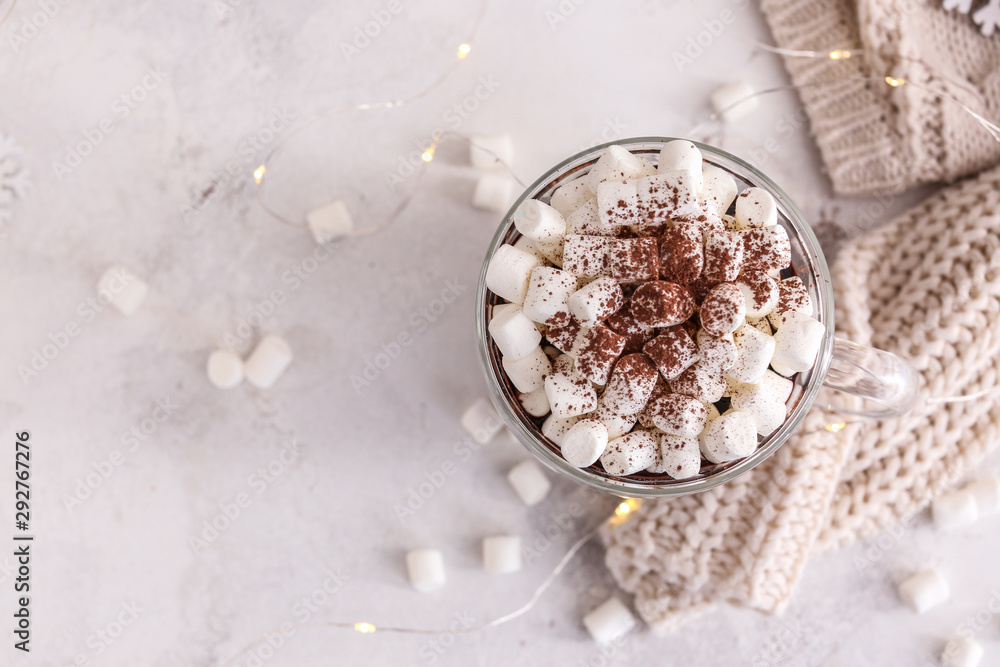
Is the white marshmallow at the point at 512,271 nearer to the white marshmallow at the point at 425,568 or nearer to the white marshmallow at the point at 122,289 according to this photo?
the white marshmallow at the point at 425,568

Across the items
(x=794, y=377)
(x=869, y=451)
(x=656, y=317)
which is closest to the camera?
(x=656, y=317)

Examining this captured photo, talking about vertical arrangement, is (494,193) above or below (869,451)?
above

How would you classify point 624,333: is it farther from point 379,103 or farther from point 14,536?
point 14,536

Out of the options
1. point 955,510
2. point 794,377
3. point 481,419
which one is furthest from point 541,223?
point 955,510

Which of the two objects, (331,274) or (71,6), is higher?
(71,6)

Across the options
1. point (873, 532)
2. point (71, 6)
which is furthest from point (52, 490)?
point (873, 532)

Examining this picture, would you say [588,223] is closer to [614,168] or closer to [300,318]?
[614,168]
